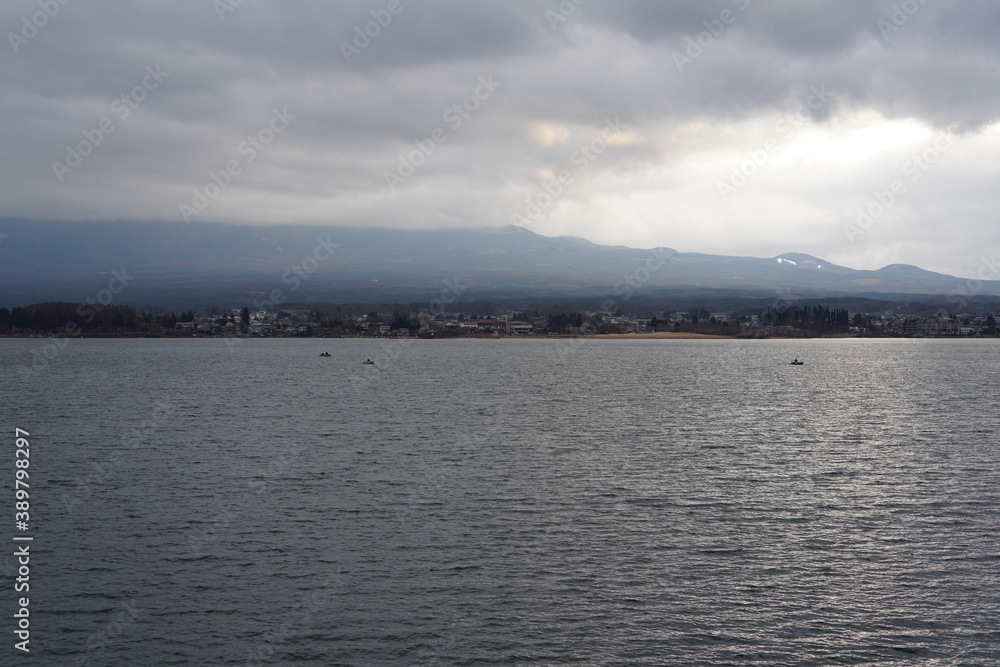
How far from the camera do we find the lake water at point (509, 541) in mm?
20609

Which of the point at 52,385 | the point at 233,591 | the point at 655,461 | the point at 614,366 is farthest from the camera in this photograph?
the point at 614,366

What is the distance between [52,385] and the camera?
94.7m

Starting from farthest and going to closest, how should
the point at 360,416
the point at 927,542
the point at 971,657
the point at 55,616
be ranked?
the point at 360,416, the point at 927,542, the point at 55,616, the point at 971,657

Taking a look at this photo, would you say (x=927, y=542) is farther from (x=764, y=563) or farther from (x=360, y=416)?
(x=360, y=416)

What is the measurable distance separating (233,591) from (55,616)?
14.6 feet

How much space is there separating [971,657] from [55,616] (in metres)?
22.7

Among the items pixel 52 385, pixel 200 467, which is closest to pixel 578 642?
pixel 200 467

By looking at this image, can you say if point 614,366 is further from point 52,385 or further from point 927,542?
point 927,542

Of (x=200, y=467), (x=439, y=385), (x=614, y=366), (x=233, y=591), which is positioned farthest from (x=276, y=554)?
(x=614, y=366)

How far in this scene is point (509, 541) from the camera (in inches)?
1120

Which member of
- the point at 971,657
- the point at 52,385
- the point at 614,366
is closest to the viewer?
the point at 971,657

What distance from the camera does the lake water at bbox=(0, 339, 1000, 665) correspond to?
2061 cm

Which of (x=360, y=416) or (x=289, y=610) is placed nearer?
(x=289, y=610)

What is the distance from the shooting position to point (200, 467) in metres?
42.0
